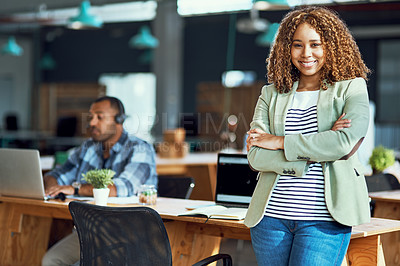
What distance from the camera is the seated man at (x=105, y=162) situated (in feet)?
10.5

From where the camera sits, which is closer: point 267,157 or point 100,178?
point 267,157

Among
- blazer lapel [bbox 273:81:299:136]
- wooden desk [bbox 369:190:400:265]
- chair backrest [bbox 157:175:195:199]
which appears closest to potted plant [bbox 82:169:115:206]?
chair backrest [bbox 157:175:195:199]

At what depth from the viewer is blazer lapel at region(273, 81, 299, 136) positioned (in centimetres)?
202

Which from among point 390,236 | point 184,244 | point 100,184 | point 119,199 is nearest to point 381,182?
point 390,236

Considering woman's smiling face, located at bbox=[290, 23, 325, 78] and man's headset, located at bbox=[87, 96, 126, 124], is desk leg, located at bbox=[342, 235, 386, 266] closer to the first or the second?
woman's smiling face, located at bbox=[290, 23, 325, 78]

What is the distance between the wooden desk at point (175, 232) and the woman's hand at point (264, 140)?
496mm

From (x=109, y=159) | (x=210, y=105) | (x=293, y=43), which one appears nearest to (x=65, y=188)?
(x=109, y=159)

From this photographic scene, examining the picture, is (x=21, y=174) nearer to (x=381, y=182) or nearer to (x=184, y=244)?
(x=184, y=244)

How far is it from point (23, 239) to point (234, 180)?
1501mm

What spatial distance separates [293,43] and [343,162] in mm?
471

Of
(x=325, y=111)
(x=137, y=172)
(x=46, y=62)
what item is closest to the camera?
(x=325, y=111)

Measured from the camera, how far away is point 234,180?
2.90 metres

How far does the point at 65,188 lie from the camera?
125 inches

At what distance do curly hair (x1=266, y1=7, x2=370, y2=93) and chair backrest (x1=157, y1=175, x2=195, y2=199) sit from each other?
172 centimetres
